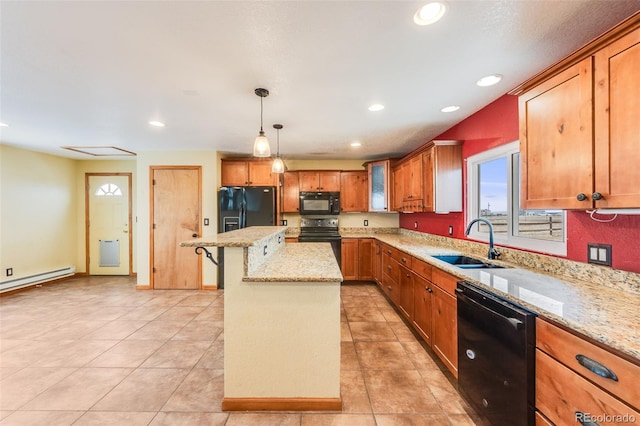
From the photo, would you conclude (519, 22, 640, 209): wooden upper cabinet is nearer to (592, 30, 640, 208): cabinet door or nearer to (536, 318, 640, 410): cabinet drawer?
(592, 30, 640, 208): cabinet door

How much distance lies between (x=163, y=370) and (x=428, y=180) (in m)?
3.33

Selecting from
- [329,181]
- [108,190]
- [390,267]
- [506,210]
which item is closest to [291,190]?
[329,181]

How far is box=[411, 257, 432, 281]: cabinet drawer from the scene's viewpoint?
238 centimetres

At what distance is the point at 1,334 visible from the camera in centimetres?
282

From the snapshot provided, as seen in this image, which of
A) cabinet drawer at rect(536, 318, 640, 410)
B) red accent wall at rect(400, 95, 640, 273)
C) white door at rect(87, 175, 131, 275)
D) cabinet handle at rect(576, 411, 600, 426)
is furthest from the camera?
white door at rect(87, 175, 131, 275)

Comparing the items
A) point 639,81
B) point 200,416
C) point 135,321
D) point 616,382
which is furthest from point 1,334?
point 639,81

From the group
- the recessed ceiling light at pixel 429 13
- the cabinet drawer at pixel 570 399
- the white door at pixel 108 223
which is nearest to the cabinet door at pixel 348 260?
the cabinet drawer at pixel 570 399

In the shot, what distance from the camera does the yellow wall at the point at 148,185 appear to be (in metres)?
4.39

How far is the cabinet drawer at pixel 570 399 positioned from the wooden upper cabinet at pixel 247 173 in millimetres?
4042

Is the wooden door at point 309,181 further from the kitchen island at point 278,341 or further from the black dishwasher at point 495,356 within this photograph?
the black dishwasher at point 495,356

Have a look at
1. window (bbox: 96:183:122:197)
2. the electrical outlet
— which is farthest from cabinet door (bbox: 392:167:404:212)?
window (bbox: 96:183:122:197)

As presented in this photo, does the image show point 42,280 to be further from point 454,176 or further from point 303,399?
point 454,176

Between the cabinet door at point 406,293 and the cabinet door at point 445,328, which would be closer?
the cabinet door at point 445,328

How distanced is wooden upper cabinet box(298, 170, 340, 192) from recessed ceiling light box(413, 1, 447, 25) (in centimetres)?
364
